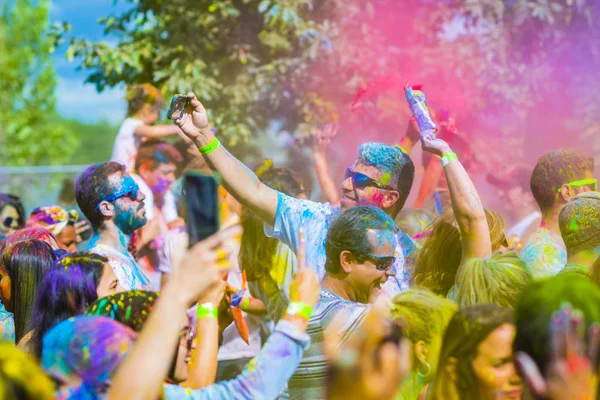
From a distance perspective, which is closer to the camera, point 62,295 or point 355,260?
point 62,295

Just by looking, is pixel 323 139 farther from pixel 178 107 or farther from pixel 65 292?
pixel 65 292

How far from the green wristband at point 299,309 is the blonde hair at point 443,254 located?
1387mm

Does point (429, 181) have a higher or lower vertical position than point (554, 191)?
higher

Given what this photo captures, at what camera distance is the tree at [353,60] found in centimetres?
764

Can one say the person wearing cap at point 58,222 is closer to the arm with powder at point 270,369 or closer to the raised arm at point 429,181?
the raised arm at point 429,181

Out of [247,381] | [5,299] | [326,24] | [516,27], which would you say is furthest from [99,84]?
[247,381]

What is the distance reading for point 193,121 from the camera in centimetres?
346

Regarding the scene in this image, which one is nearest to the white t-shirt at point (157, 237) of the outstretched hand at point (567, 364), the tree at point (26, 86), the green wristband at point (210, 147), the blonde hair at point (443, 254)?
the green wristband at point (210, 147)

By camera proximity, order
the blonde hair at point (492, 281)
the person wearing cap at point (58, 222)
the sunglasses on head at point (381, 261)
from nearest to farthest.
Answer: the blonde hair at point (492, 281)
the sunglasses on head at point (381, 261)
the person wearing cap at point (58, 222)

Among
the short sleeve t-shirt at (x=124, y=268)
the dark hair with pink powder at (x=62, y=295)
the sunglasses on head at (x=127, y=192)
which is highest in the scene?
the sunglasses on head at (x=127, y=192)

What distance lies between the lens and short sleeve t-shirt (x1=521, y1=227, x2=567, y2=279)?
3.88 m

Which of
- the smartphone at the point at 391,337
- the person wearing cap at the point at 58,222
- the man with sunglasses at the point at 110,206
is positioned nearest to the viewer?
the smartphone at the point at 391,337

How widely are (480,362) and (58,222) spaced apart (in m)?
3.75

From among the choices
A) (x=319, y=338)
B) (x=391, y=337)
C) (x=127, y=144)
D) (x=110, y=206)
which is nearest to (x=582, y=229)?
(x=319, y=338)
